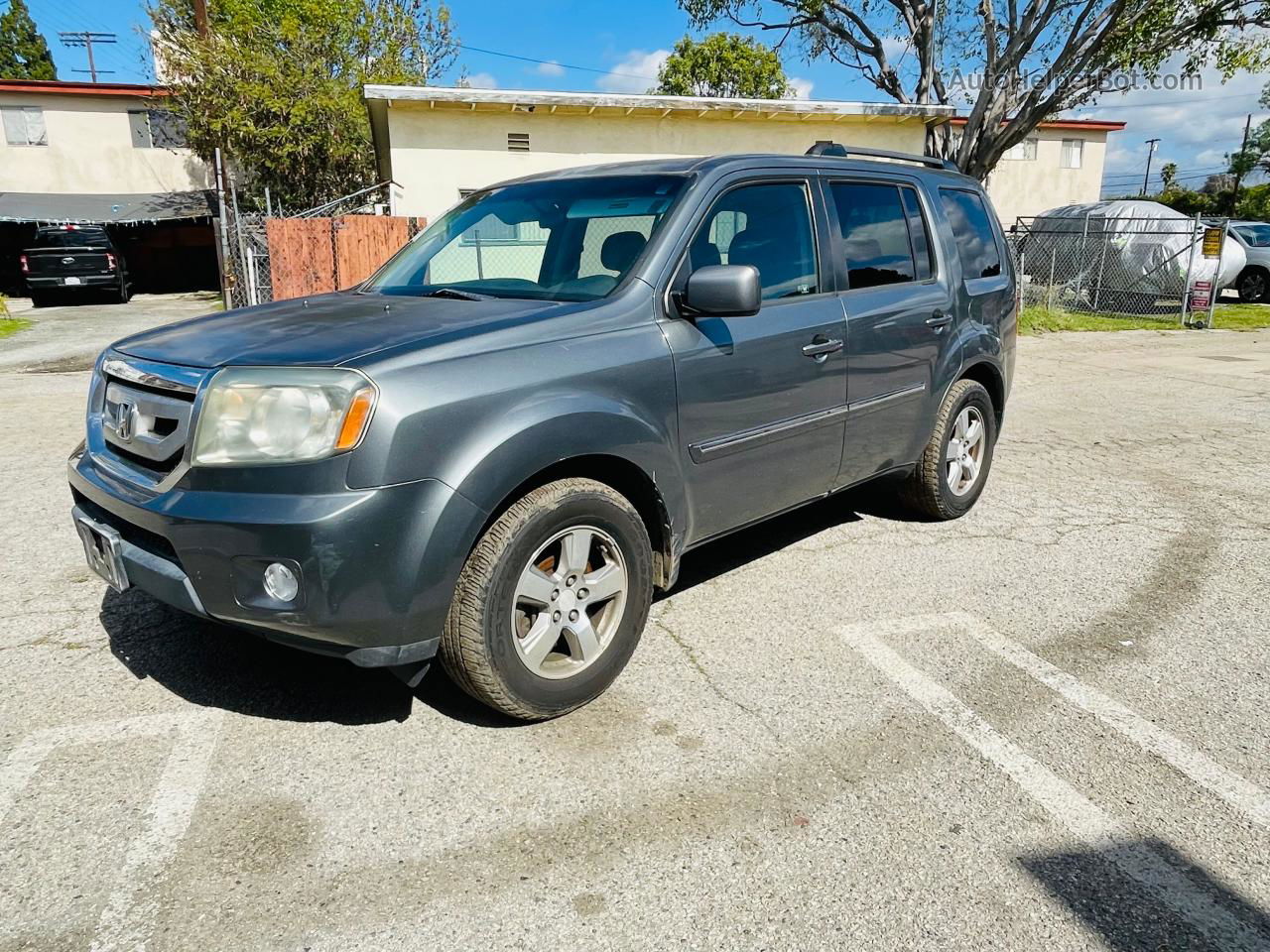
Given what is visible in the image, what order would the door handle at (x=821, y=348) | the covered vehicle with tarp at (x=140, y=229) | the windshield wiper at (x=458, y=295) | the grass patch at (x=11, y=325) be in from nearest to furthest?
the windshield wiper at (x=458, y=295)
the door handle at (x=821, y=348)
the grass patch at (x=11, y=325)
the covered vehicle with tarp at (x=140, y=229)

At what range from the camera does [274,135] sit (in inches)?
869

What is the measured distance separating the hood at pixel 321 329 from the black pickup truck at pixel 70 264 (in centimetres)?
2156

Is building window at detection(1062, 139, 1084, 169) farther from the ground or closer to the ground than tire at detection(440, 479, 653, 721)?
farther from the ground

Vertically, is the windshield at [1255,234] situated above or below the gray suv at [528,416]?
above

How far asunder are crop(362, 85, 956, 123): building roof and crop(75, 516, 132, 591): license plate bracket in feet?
45.0

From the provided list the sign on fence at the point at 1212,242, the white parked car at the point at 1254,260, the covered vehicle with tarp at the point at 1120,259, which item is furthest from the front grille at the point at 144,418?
the white parked car at the point at 1254,260

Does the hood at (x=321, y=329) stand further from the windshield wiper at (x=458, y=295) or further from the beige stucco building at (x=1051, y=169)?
the beige stucco building at (x=1051, y=169)

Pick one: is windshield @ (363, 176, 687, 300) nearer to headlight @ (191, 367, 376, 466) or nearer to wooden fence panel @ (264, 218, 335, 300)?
headlight @ (191, 367, 376, 466)

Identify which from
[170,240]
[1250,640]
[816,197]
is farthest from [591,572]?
[170,240]

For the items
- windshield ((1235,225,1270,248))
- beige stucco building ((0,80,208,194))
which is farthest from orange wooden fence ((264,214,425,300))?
windshield ((1235,225,1270,248))

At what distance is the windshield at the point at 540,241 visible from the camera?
3430mm

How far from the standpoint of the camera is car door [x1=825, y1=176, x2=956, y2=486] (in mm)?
4094

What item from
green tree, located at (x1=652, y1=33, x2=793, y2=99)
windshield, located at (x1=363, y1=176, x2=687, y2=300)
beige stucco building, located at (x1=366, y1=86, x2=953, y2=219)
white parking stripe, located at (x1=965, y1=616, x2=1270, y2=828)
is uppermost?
green tree, located at (x1=652, y1=33, x2=793, y2=99)

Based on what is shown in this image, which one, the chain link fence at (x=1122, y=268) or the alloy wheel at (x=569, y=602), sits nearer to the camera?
the alloy wheel at (x=569, y=602)
